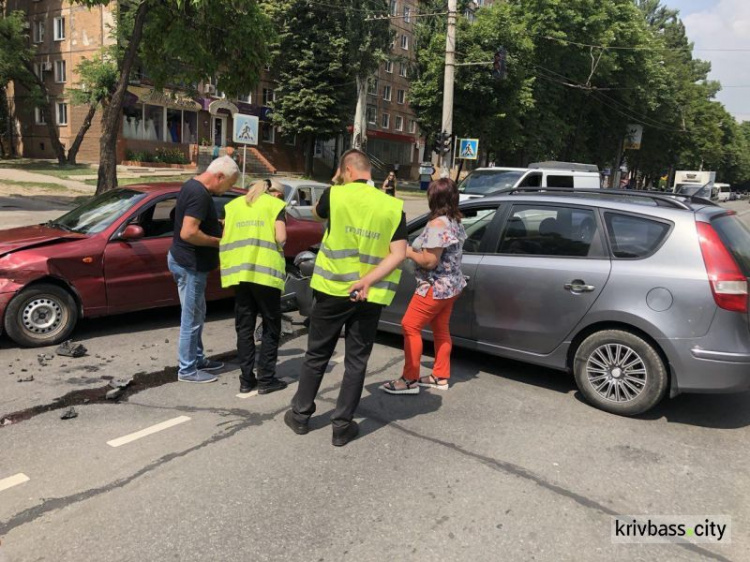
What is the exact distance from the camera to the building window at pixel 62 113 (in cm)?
3241

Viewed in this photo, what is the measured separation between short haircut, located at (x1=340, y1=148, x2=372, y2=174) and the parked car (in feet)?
5.98

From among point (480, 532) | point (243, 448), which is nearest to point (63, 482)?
point (243, 448)

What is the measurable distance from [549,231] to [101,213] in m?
4.69

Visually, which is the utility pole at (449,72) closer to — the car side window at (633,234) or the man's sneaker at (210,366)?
the car side window at (633,234)

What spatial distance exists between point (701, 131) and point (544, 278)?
6575 cm

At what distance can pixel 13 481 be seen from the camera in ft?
10.4

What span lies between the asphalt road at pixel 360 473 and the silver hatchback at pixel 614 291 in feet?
1.26

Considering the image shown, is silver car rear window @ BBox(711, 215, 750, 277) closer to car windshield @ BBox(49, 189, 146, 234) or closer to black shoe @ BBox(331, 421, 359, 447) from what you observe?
black shoe @ BBox(331, 421, 359, 447)

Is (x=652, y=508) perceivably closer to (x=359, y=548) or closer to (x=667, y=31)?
(x=359, y=548)

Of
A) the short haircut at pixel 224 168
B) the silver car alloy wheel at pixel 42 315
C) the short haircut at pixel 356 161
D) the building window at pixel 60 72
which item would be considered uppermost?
the building window at pixel 60 72

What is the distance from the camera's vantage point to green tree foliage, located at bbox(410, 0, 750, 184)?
28000 mm

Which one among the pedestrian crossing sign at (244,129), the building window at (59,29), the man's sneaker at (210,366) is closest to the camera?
the man's sneaker at (210,366)

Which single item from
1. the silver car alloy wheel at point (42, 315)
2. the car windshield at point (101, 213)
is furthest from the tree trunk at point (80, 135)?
the silver car alloy wheel at point (42, 315)

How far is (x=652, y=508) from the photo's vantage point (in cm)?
315
